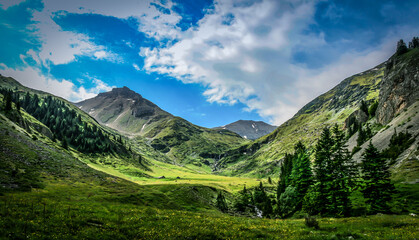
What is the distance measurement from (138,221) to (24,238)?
12407 mm

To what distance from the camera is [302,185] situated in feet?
183

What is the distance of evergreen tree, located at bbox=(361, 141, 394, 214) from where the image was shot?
1336 inches

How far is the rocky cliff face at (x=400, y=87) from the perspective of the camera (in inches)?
4313

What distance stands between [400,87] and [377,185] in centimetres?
12787

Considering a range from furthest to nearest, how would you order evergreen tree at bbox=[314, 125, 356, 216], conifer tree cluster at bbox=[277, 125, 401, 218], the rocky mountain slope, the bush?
the rocky mountain slope, evergreen tree at bbox=[314, 125, 356, 216], conifer tree cluster at bbox=[277, 125, 401, 218], the bush

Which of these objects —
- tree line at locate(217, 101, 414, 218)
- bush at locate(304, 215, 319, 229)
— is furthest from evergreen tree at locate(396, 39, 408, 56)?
bush at locate(304, 215, 319, 229)

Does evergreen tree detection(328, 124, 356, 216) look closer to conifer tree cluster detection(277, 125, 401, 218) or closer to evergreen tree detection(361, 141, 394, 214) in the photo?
conifer tree cluster detection(277, 125, 401, 218)

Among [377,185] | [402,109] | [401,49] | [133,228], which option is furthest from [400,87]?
[133,228]

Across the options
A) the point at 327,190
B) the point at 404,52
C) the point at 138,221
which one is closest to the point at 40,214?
the point at 138,221

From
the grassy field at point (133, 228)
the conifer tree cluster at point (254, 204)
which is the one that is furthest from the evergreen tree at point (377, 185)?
the conifer tree cluster at point (254, 204)

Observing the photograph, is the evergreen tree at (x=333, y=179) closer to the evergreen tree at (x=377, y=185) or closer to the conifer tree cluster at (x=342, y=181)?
the conifer tree cluster at (x=342, y=181)

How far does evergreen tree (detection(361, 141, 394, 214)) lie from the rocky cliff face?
106 meters

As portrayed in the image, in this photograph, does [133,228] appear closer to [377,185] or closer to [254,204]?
[377,185]

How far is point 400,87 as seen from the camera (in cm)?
11912
